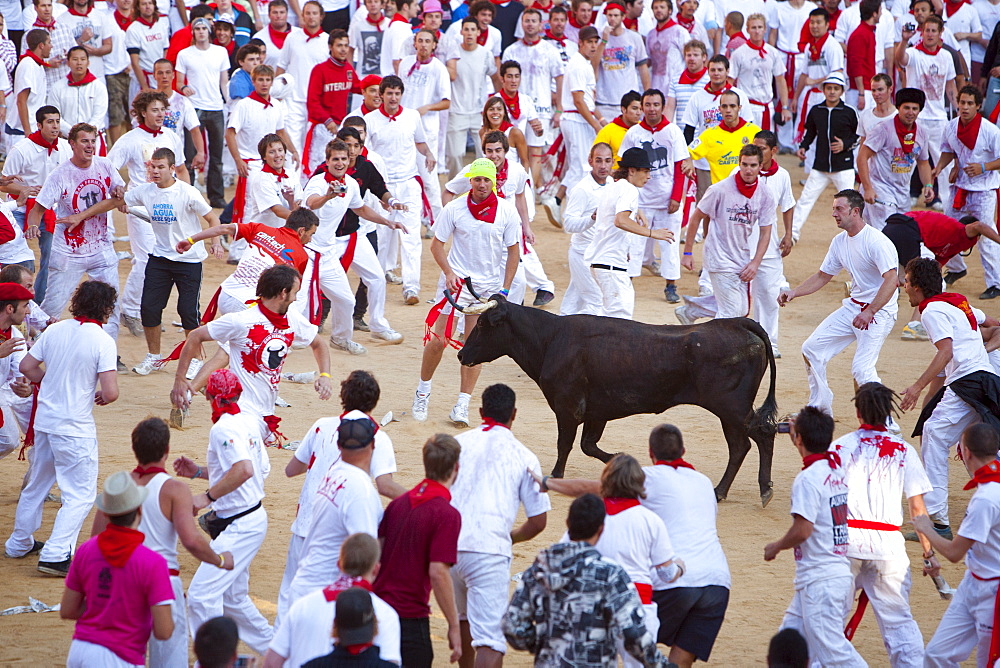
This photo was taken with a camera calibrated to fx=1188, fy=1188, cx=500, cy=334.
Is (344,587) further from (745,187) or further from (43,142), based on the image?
(43,142)

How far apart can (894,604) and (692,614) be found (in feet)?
4.06

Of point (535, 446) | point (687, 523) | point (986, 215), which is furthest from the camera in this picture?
point (986, 215)

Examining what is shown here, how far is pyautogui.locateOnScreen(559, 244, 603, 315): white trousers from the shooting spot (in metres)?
11.6

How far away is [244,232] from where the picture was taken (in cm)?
1052

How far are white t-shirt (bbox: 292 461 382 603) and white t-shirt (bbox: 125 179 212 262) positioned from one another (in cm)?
573

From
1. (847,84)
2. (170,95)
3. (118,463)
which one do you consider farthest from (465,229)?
(847,84)

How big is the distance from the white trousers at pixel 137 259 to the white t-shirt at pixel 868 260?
6.32 metres

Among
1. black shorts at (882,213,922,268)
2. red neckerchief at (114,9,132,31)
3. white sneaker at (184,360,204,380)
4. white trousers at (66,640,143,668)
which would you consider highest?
red neckerchief at (114,9,132,31)

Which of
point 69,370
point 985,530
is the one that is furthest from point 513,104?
point 985,530

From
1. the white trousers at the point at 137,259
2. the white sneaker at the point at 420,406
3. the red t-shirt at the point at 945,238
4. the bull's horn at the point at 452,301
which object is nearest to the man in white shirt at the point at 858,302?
the red t-shirt at the point at 945,238

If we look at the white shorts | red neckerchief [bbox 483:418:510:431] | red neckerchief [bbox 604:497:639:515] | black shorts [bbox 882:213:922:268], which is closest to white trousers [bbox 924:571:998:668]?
red neckerchief [bbox 604:497:639:515]

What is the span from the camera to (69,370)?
24.0 feet

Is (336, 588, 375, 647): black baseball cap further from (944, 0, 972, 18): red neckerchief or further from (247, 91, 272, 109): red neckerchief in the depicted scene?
(944, 0, 972, 18): red neckerchief

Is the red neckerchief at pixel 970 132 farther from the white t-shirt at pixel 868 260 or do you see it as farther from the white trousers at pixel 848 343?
the white trousers at pixel 848 343
